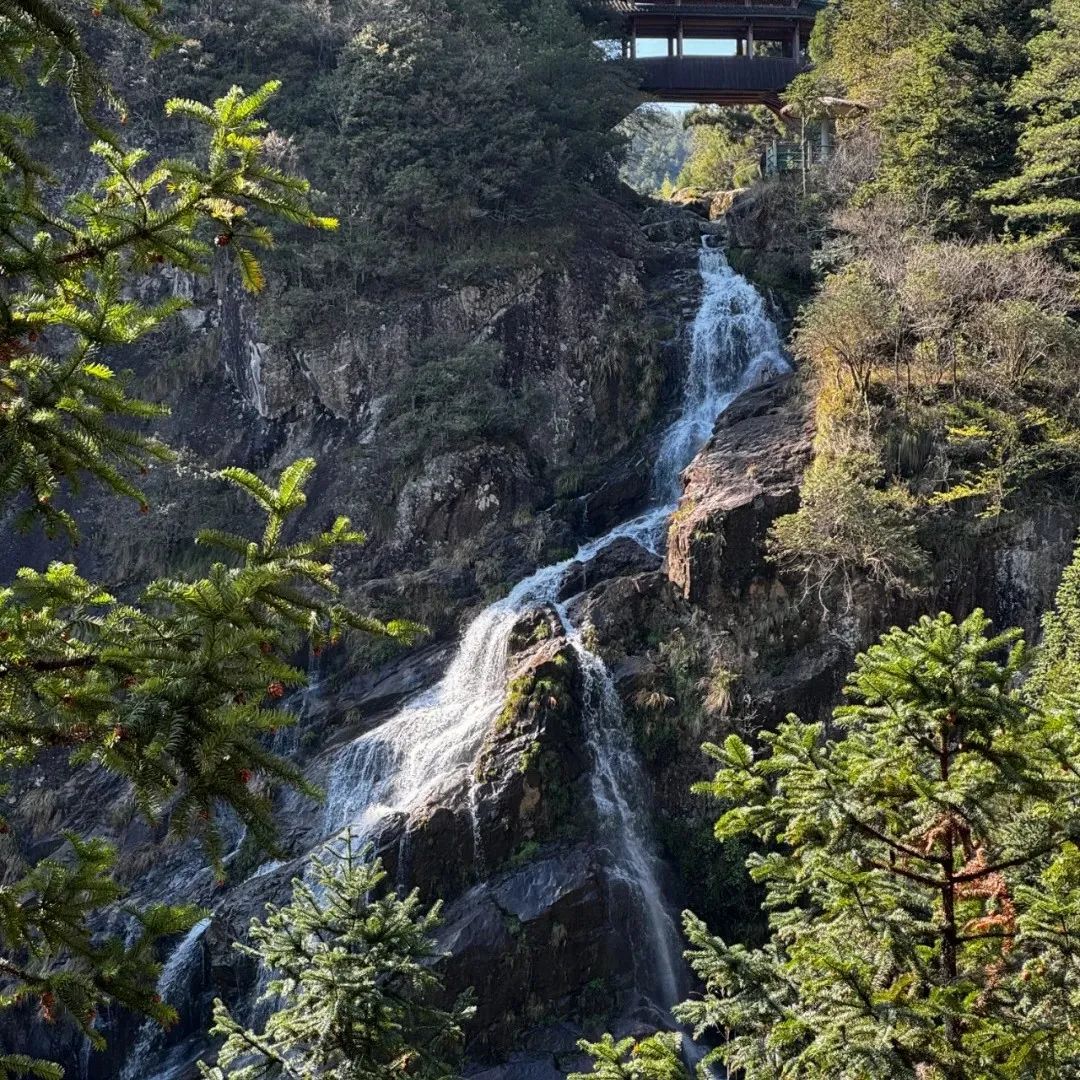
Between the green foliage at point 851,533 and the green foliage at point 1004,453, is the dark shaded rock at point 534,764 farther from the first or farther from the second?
the green foliage at point 1004,453

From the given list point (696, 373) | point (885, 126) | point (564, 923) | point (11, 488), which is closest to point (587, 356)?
point (696, 373)

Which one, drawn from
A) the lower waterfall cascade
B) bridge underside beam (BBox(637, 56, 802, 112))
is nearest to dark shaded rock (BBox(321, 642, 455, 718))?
the lower waterfall cascade

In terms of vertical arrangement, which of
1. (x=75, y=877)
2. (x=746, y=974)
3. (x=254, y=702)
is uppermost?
(x=254, y=702)

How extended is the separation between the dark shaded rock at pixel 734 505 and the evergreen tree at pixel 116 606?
14876mm

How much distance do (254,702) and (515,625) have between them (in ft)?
53.4

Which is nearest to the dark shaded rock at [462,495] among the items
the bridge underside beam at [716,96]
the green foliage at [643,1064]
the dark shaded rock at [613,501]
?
the dark shaded rock at [613,501]

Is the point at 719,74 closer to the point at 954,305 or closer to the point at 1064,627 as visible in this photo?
the point at 954,305

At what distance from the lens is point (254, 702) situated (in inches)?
163

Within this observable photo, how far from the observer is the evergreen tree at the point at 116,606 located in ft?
13.6

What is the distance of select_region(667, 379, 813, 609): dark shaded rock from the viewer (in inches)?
763

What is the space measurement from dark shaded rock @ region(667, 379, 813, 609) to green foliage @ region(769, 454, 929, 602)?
2.01ft

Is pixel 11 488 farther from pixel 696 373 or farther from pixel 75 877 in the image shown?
pixel 696 373

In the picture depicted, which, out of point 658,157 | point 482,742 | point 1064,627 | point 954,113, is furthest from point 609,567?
point 658,157

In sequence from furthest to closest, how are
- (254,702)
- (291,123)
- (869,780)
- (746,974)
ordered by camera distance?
(291,123), (746,974), (869,780), (254,702)
